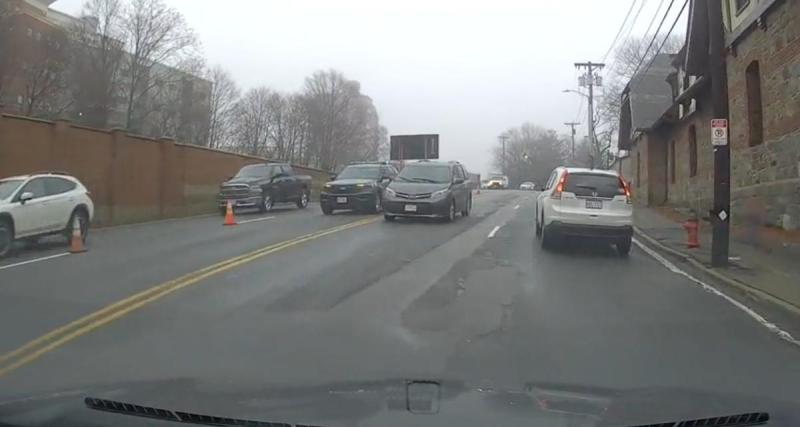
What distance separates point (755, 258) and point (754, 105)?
15.2ft

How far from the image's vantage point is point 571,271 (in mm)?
11211

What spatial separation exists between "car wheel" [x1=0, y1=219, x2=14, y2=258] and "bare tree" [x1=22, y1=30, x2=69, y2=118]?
135ft

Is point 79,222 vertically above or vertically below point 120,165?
below

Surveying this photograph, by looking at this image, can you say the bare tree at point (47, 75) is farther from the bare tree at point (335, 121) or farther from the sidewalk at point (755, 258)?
the sidewalk at point (755, 258)

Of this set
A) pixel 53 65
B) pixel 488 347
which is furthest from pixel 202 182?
pixel 53 65

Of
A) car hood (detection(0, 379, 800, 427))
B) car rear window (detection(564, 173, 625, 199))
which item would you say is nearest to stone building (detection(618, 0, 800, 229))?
car rear window (detection(564, 173, 625, 199))

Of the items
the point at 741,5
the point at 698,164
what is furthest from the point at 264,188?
the point at 741,5

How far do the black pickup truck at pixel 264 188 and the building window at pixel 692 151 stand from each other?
1436 cm

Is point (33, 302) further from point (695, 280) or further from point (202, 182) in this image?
point (202, 182)

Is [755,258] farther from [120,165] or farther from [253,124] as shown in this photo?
[253,124]

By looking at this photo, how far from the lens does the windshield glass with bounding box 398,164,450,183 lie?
19.9 m

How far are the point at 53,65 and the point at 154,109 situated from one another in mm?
11197

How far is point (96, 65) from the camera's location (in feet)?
184

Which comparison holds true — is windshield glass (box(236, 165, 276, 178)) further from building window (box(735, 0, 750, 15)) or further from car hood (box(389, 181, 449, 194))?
building window (box(735, 0, 750, 15))
